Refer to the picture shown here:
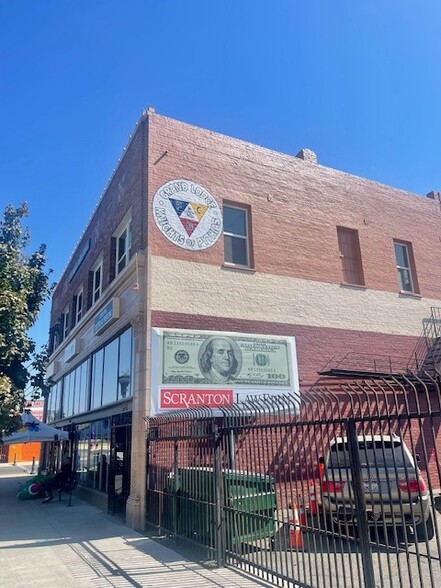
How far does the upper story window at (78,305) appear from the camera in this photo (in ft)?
69.6

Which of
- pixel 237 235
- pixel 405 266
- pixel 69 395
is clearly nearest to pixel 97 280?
pixel 69 395

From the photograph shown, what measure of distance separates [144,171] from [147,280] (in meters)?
3.42

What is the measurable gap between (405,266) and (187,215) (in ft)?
29.8

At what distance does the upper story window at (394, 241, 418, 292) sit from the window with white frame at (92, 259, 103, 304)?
436 inches

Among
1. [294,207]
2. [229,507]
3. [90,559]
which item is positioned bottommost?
[90,559]

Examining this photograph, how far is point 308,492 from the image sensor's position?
20.7ft

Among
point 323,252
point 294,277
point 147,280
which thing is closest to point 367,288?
point 323,252

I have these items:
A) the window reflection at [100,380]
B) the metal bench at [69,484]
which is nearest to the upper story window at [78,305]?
the window reflection at [100,380]

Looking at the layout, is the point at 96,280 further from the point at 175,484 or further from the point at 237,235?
the point at 175,484

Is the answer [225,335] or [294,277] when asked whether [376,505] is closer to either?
[225,335]

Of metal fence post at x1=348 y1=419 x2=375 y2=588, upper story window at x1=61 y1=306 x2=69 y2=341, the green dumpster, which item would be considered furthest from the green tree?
metal fence post at x1=348 y1=419 x2=375 y2=588

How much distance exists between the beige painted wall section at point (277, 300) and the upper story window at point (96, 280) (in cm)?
595

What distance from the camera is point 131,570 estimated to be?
738 cm

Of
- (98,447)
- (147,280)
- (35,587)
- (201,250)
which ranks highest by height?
(201,250)
